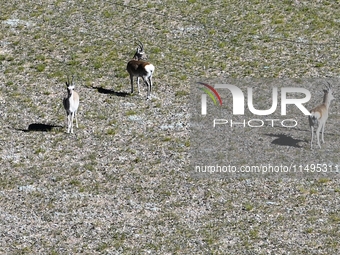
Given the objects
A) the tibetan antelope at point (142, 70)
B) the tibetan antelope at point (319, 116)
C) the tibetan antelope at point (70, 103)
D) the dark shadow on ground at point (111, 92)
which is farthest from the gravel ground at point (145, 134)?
the tibetan antelope at point (142, 70)

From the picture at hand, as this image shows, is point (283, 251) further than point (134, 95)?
No

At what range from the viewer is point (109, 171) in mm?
30219

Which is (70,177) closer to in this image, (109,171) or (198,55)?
(109,171)

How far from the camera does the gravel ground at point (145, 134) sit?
2666 cm

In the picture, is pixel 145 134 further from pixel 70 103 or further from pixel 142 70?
pixel 142 70

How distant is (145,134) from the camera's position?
1293 inches

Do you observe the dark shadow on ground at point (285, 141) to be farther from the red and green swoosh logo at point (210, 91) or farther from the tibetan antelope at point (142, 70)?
the tibetan antelope at point (142, 70)

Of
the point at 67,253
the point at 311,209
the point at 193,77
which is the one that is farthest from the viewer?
the point at 193,77

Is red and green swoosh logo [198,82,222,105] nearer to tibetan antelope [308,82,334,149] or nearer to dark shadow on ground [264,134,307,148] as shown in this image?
dark shadow on ground [264,134,307,148]

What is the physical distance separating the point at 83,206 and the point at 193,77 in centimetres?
1220

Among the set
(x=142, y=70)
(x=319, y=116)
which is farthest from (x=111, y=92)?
(x=319, y=116)

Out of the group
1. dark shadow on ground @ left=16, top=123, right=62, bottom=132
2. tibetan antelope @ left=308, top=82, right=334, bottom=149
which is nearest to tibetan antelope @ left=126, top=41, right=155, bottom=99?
dark shadow on ground @ left=16, top=123, right=62, bottom=132

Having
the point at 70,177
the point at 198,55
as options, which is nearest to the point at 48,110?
the point at 70,177

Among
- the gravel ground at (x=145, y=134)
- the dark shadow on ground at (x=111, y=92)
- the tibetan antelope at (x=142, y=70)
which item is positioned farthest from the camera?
the dark shadow on ground at (x=111, y=92)
